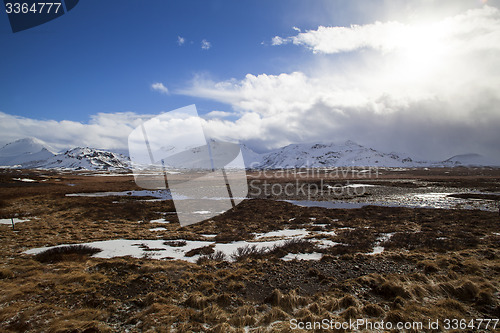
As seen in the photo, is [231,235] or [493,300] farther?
[231,235]

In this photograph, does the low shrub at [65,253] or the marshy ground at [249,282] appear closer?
the marshy ground at [249,282]

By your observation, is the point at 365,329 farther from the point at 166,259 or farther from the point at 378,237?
the point at 378,237

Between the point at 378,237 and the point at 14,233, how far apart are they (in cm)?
2757

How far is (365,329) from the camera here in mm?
6090

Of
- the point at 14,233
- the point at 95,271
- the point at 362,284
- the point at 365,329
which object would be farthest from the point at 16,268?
the point at 362,284

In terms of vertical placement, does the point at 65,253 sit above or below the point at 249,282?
above

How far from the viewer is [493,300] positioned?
7168mm

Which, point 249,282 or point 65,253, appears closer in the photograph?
point 249,282

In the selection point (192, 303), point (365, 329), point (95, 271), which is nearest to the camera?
point (365, 329)

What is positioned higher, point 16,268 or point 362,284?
point 16,268

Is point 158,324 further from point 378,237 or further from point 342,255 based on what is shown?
point 378,237

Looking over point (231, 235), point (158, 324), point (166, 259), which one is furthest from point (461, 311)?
point (231, 235)

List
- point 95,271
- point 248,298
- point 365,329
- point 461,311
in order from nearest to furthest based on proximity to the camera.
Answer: point 365,329
point 461,311
point 248,298
point 95,271

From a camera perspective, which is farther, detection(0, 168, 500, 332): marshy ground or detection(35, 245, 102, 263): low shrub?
detection(35, 245, 102, 263): low shrub
